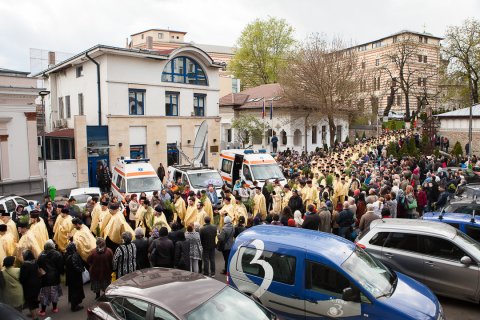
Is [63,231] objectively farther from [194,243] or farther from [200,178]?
[200,178]

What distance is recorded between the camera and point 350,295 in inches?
248

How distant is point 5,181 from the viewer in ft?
67.6

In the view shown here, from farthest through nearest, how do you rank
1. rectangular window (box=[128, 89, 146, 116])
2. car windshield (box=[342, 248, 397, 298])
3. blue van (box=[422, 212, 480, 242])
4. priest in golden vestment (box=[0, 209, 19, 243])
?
rectangular window (box=[128, 89, 146, 116]), priest in golden vestment (box=[0, 209, 19, 243]), blue van (box=[422, 212, 480, 242]), car windshield (box=[342, 248, 397, 298])

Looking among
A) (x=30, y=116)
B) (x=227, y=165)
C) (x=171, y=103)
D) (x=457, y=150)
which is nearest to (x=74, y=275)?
(x=227, y=165)

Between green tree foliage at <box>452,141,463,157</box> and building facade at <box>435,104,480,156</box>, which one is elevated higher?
building facade at <box>435,104,480,156</box>

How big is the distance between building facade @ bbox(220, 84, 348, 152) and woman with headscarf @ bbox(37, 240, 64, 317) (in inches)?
1177

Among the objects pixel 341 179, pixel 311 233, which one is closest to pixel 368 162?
pixel 341 179

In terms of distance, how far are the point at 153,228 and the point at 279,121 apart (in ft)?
101

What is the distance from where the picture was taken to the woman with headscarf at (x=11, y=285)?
773cm

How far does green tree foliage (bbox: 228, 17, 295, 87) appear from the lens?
181 feet

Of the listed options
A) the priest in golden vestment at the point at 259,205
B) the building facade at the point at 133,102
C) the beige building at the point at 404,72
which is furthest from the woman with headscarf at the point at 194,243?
the beige building at the point at 404,72

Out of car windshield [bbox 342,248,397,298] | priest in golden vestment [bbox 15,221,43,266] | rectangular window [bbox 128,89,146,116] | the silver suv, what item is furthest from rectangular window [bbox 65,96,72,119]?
car windshield [bbox 342,248,397,298]

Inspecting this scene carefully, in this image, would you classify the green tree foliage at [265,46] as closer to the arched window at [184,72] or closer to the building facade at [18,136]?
the arched window at [184,72]

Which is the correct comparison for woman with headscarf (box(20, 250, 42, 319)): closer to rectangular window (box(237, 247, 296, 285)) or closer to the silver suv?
rectangular window (box(237, 247, 296, 285))
